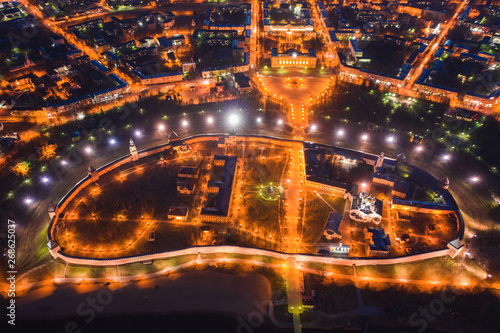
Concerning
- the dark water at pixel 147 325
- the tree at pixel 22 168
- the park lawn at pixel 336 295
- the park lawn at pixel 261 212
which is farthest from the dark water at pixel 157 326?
the tree at pixel 22 168

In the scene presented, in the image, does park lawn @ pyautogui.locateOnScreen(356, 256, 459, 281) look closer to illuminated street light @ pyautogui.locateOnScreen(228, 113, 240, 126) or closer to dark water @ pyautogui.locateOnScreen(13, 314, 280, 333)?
dark water @ pyautogui.locateOnScreen(13, 314, 280, 333)

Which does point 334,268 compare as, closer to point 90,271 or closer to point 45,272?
point 90,271

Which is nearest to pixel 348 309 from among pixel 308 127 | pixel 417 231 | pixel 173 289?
pixel 417 231

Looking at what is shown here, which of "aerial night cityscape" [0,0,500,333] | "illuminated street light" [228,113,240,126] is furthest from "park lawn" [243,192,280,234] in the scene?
"illuminated street light" [228,113,240,126]

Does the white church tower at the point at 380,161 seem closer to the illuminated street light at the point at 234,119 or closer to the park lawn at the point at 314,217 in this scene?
the park lawn at the point at 314,217

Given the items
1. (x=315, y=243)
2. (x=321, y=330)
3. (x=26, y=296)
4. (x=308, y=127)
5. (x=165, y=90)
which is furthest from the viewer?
(x=165, y=90)

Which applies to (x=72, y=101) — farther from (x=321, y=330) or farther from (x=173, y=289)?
(x=321, y=330)

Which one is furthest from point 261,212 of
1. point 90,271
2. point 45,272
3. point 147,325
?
point 45,272

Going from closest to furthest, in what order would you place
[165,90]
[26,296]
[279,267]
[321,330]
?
[321,330]
[26,296]
[279,267]
[165,90]
